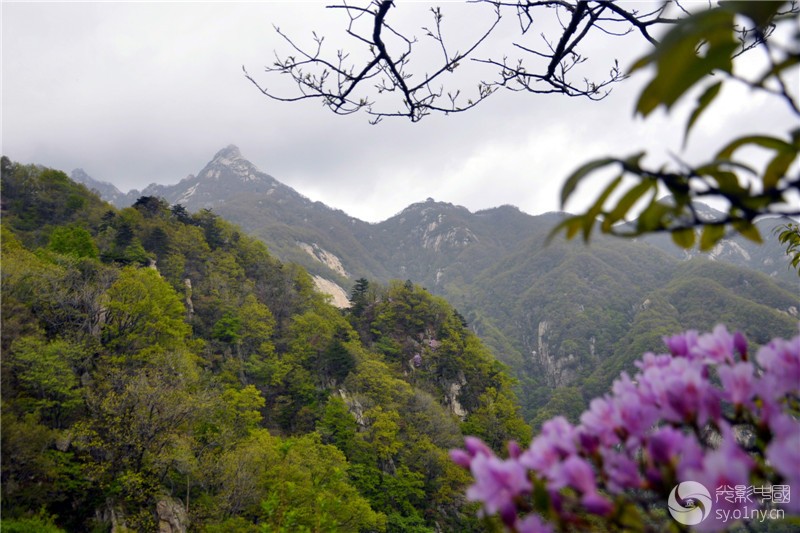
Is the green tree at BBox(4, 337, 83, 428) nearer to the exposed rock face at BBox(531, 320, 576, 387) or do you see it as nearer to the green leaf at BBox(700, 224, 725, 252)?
the green leaf at BBox(700, 224, 725, 252)

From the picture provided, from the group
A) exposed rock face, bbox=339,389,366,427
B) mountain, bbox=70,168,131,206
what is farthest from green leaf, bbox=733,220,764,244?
mountain, bbox=70,168,131,206

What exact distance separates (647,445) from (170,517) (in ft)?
49.9

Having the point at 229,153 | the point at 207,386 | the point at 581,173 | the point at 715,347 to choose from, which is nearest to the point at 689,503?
the point at 715,347

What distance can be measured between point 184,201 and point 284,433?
13942 cm

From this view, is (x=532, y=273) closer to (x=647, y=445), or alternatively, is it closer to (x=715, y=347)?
(x=715, y=347)

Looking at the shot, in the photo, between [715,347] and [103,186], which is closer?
[715,347]

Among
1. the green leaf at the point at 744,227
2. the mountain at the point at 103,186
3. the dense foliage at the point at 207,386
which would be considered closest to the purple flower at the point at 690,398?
the green leaf at the point at 744,227

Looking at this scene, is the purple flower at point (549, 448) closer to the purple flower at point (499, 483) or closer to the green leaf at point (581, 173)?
the purple flower at point (499, 483)

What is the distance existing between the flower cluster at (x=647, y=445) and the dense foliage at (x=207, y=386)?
1009 cm

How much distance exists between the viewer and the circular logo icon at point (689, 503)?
768 mm

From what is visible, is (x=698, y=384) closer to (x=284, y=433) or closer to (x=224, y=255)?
(x=284, y=433)

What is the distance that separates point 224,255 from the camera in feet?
116

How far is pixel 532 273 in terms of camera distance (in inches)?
4149

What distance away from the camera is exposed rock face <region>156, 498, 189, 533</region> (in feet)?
39.5
